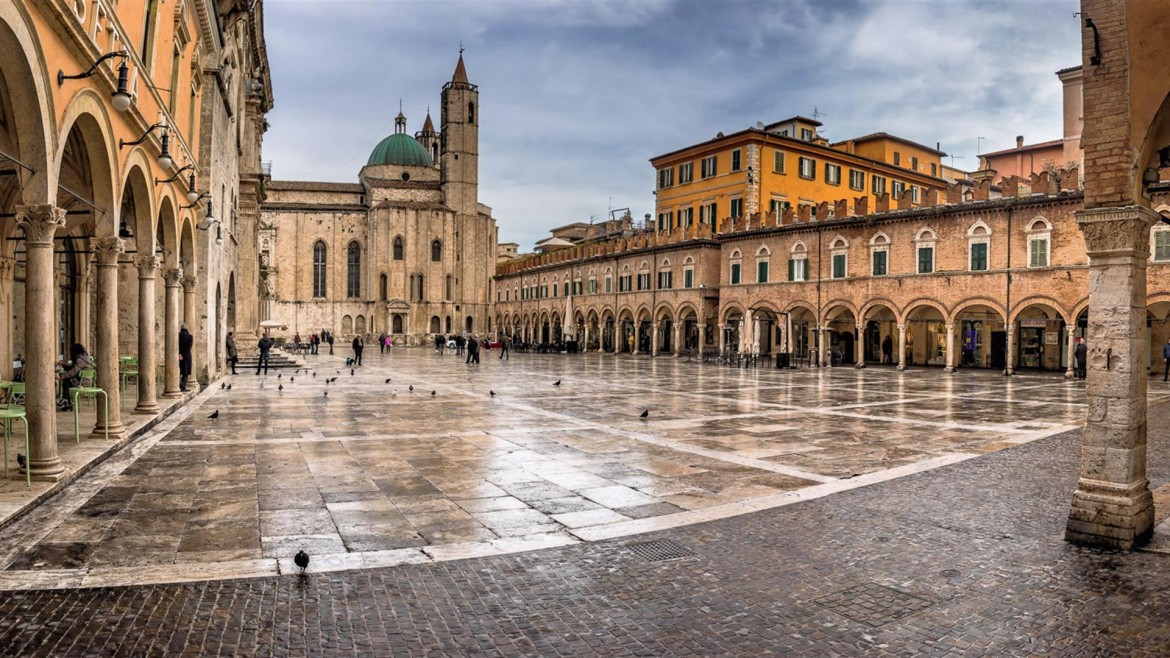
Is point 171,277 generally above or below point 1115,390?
above

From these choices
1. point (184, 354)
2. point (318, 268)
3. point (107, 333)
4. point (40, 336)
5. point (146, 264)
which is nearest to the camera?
point (40, 336)

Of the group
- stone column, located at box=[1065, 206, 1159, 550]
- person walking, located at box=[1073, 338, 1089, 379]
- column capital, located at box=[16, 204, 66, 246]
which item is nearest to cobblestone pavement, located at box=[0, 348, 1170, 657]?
stone column, located at box=[1065, 206, 1159, 550]

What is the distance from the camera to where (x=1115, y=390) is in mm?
6418

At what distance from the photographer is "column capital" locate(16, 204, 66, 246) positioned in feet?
24.3

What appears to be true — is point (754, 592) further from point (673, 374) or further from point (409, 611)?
point (673, 374)

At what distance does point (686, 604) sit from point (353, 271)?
82282 millimetres

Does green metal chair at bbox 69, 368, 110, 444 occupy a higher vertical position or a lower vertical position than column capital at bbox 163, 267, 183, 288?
lower

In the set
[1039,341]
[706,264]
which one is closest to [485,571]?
[1039,341]

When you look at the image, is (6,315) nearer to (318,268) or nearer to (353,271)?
(353,271)

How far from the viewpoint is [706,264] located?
45812 mm

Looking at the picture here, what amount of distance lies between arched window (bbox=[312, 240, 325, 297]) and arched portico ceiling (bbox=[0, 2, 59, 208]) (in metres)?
77.9

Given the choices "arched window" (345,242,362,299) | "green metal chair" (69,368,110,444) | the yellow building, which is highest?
the yellow building

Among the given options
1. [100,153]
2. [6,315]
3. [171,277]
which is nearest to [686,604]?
[100,153]

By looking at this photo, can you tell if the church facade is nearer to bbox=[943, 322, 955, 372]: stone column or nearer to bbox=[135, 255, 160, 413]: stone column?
bbox=[943, 322, 955, 372]: stone column
